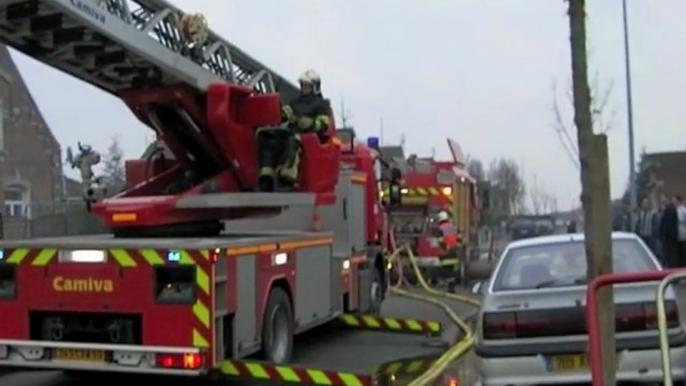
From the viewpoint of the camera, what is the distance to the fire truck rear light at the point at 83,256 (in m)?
9.61

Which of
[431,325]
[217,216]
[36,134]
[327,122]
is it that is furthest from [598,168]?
[36,134]

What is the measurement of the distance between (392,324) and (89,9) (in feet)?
19.8

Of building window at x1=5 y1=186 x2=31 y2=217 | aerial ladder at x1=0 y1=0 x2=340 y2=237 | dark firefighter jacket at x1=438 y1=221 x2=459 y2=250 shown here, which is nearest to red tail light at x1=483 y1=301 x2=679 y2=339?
aerial ladder at x1=0 y1=0 x2=340 y2=237

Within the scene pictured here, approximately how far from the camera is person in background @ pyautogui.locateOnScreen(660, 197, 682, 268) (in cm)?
1866

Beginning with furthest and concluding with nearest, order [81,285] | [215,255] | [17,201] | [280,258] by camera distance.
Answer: [17,201], [280,258], [81,285], [215,255]

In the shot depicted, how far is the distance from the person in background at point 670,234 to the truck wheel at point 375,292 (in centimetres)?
539

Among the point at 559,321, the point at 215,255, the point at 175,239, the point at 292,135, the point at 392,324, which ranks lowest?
the point at 392,324

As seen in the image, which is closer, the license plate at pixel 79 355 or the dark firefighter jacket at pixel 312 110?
the license plate at pixel 79 355

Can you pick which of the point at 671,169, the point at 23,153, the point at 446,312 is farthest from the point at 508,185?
the point at 446,312

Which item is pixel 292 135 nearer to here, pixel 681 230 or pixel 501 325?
pixel 501 325

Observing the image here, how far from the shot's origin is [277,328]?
11.3 m

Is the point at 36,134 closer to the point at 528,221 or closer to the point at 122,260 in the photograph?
the point at 528,221

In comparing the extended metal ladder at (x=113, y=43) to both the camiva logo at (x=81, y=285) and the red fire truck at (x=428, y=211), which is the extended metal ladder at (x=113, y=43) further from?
the red fire truck at (x=428, y=211)

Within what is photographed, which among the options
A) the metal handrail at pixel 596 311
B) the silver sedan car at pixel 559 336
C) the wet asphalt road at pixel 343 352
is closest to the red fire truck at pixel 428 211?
the wet asphalt road at pixel 343 352
